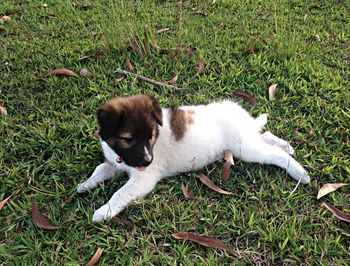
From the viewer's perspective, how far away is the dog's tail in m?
4.18

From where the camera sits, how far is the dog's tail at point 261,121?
4180mm

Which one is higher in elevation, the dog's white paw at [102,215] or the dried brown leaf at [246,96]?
the dried brown leaf at [246,96]

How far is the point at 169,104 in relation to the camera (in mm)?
4645

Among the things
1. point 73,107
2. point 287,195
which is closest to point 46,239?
point 73,107

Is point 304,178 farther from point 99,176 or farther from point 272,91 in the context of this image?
point 99,176

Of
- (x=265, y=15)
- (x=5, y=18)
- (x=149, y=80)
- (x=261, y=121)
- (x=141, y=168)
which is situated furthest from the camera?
(x=265, y=15)

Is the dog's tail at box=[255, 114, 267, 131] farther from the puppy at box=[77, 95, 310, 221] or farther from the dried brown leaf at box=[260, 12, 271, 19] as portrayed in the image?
the dried brown leaf at box=[260, 12, 271, 19]

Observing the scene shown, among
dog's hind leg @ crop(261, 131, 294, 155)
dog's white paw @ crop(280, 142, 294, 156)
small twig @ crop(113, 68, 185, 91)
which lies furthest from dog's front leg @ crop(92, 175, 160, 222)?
small twig @ crop(113, 68, 185, 91)

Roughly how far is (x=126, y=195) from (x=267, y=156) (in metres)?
1.45

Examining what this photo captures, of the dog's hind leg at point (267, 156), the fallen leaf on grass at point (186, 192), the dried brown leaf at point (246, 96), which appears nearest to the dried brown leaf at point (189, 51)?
the dried brown leaf at point (246, 96)

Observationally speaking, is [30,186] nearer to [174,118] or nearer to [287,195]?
[174,118]

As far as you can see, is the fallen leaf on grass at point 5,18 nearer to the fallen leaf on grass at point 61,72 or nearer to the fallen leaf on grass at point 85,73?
the fallen leaf on grass at point 61,72

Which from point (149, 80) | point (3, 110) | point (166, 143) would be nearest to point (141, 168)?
point (166, 143)

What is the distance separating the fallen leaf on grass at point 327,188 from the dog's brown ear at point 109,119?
196 centimetres
